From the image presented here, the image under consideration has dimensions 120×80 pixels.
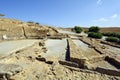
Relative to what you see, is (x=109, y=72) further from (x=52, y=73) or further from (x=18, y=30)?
(x=18, y=30)

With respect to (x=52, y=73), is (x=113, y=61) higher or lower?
lower

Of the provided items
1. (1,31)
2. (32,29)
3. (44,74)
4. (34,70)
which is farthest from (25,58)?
(32,29)

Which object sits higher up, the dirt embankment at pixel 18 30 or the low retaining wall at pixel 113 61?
the dirt embankment at pixel 18 30

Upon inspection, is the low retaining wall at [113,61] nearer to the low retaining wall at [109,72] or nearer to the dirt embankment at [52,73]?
the low retaining wall at [109,72]

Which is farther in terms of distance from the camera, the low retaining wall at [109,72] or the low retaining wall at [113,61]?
the low retaining wall at [113,61]

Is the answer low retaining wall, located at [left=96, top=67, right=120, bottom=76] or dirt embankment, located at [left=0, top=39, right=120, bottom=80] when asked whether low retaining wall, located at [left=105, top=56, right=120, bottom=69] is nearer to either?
low retaining wall, located at [left=96, top=67, right=120, bottom=76]

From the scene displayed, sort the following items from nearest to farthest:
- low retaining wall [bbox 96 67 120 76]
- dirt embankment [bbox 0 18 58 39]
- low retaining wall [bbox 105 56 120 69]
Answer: low retaining wall [bbox 96 67 120 76], low retaining wall [bbox 105 56 120 69], dirt embankment [bbox 0 18 58 39]

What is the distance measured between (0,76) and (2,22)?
19.8m

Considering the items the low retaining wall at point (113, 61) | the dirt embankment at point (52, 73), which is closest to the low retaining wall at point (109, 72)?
the dirt embankment at point (52, 73)

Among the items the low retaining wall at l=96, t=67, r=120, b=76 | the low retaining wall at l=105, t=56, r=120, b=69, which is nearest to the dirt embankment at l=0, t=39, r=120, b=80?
the low retaining wall at l=96, t=67, r=120, b=76

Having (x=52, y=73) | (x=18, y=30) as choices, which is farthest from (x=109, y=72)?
(x=18, y=30)

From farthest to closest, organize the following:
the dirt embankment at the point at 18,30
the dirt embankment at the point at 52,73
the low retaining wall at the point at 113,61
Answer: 1. the dirt embankment at the point at 18,30
2. the low retaining wall at the point at 113,61
3. the dirt embankment at the point at 52,73

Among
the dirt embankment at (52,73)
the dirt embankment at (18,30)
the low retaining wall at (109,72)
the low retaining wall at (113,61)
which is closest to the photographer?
the dirt embankment at (52,73)

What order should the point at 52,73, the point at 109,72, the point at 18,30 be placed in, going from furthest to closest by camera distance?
the point at 18,30 < the point at 109,72 < the point at 52,73
